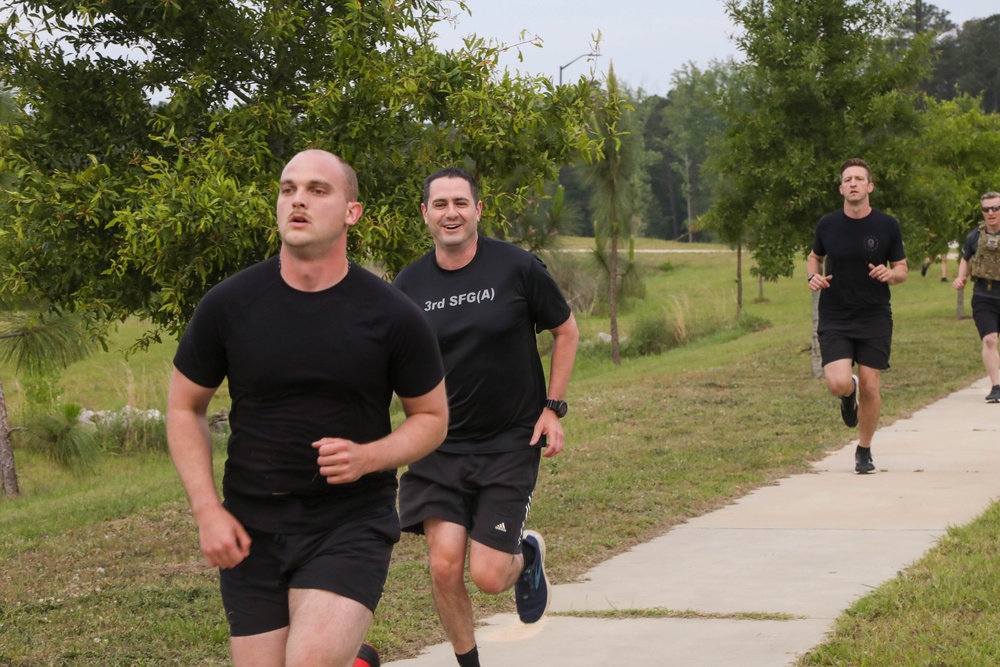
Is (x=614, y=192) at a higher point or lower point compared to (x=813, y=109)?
lower

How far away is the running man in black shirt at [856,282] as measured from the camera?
9789 mm

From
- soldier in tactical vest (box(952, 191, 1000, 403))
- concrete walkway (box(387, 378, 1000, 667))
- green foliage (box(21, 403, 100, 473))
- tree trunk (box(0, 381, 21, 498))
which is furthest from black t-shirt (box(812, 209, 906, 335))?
green foliage (box(21, 403, 100, 473))

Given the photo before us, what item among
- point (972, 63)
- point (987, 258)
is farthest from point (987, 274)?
point (972, 63)

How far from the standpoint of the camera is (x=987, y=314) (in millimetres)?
14609

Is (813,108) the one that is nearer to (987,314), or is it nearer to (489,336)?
(987,314)

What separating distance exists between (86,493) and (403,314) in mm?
9602

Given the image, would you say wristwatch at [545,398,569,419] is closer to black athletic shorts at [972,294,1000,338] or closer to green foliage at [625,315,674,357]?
black athletic shorts at [972,294,1000,338]

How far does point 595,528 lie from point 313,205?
5267 mm

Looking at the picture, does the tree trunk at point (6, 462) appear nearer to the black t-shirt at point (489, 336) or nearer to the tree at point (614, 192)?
the black t-shirt at point (489, 336)

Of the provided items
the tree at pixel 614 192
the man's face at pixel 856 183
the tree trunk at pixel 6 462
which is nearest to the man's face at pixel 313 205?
the man's face at pixel 856 183

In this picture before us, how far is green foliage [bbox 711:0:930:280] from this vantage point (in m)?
18.3

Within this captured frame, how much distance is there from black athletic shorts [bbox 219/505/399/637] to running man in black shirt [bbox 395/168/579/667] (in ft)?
5.43

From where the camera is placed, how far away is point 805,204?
18.5m

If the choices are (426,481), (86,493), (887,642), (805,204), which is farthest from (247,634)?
(805,204)
